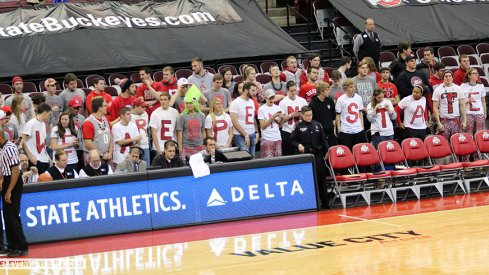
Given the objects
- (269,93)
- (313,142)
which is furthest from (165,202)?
(269,93)

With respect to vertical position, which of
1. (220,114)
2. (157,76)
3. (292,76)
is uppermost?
(157,76)

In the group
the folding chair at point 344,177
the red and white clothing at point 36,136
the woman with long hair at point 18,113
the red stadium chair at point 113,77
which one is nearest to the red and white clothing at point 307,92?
the folding chair at point 344,177

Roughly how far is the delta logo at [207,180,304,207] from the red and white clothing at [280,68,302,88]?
3.34 metres

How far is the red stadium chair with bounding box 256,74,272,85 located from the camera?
20.5m

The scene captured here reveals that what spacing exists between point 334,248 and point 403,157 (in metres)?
5.00

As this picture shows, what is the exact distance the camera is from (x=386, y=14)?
79.9 feet

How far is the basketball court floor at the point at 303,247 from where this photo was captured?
1245cm

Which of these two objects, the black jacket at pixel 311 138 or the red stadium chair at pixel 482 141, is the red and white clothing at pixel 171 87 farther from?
the red stadium chair at pixel 482 141

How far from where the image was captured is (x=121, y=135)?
1698 cm

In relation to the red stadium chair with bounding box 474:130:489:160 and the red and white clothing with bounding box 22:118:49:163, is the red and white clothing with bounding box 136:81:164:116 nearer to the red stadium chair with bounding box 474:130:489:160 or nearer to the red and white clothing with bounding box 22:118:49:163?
the red and white clothing with bounding box 22:118:49:163

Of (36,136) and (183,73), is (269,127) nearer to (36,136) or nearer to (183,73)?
(183,73)

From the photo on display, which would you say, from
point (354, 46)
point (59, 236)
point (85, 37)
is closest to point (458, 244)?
point (59, 236)

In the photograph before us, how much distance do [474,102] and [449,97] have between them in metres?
0.56

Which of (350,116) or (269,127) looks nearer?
(269,127)
